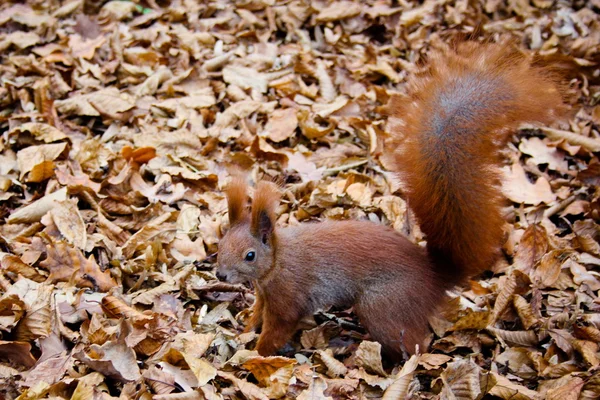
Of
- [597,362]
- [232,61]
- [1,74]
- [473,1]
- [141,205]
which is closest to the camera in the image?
[597,362]

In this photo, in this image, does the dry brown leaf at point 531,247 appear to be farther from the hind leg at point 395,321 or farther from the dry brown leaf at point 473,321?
the hind leg at point 395,321

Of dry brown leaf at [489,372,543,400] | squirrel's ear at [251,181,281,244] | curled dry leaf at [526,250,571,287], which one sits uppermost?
squirrel's ear at [251,181,281,244]

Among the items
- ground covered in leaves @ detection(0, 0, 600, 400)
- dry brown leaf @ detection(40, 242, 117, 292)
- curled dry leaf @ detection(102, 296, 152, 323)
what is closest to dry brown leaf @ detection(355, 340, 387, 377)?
ground covered in leaves @ detection(0, 0, 600, 400)

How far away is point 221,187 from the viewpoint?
4.00m

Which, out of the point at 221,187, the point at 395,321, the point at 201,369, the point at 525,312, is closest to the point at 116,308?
the point at 201,369

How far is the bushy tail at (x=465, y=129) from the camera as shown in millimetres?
2705

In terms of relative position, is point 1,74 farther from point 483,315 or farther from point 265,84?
point 483,315

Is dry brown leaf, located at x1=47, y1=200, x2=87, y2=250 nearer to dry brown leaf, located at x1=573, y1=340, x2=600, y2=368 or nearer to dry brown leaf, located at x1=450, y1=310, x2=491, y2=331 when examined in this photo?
dry brown leaf, located at x1=450, y1=310, x2=491, y2=331

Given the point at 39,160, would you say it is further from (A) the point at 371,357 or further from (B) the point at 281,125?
(A) the point at 371,357

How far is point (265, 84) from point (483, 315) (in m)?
2.54

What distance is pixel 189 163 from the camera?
13.9ft

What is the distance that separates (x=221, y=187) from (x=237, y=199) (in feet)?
3.10

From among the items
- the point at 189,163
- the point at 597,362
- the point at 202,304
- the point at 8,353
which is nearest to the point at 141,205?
the point at 189,163

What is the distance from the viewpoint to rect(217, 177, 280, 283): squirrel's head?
9.91 feet
